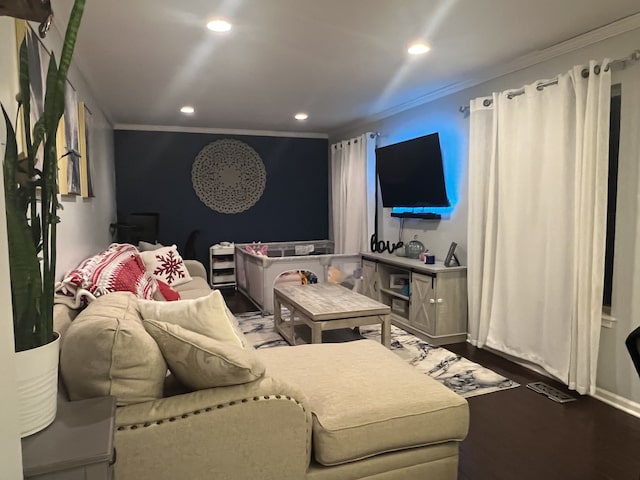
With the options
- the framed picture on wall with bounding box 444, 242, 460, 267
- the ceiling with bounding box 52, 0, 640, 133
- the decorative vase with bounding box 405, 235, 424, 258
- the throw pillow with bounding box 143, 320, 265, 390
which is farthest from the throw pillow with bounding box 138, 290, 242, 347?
the decorative vase with bounding box 405, 235, 424, 258

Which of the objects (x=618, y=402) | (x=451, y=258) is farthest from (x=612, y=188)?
(x=451, y=258)

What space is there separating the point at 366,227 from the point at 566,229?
2892 millimetres

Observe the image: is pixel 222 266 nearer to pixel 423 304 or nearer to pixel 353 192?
pixel 353 192

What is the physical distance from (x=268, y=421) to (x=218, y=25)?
220 cm

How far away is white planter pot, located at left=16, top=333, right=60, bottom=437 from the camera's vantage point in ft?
3.34

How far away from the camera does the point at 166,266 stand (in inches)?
161

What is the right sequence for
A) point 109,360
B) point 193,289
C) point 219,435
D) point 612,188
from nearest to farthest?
point 109,360 < point 219,435 < point 612,188 < point 193,289

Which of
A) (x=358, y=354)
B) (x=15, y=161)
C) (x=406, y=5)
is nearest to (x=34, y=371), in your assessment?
(x=15, y=161)

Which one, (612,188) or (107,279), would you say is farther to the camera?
(612,188)

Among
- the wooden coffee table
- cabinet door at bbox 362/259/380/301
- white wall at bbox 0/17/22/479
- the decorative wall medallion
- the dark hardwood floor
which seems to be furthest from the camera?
the decorative wall medallion

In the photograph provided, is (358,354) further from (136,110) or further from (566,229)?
(136,110)

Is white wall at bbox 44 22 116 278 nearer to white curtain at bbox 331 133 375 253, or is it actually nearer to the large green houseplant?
the large green houseplant

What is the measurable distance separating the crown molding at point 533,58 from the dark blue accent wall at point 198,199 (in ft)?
7.44

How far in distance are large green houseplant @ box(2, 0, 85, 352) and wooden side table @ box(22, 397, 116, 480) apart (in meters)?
0.21
